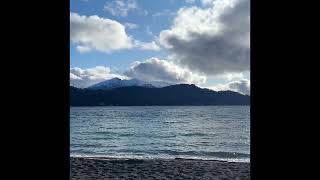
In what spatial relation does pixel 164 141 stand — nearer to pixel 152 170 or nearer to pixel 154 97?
pixel 152 170

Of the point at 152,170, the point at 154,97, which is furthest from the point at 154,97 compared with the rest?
the point at 152,170

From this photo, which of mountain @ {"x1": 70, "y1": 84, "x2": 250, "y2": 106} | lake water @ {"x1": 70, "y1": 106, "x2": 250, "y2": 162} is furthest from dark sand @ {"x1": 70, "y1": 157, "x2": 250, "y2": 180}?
mountain @ {"x1": 70, "y1": 84, "x2": 250, "y2": 106}

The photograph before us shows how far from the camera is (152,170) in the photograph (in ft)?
36.3

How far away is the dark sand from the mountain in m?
146

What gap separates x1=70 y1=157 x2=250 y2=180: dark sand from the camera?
9914mm

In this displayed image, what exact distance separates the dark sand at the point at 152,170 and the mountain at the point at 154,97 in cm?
14631

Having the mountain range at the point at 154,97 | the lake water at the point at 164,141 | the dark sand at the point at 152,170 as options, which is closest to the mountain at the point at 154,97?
the mountain range at the point at 154,97

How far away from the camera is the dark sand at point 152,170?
9914 mm
